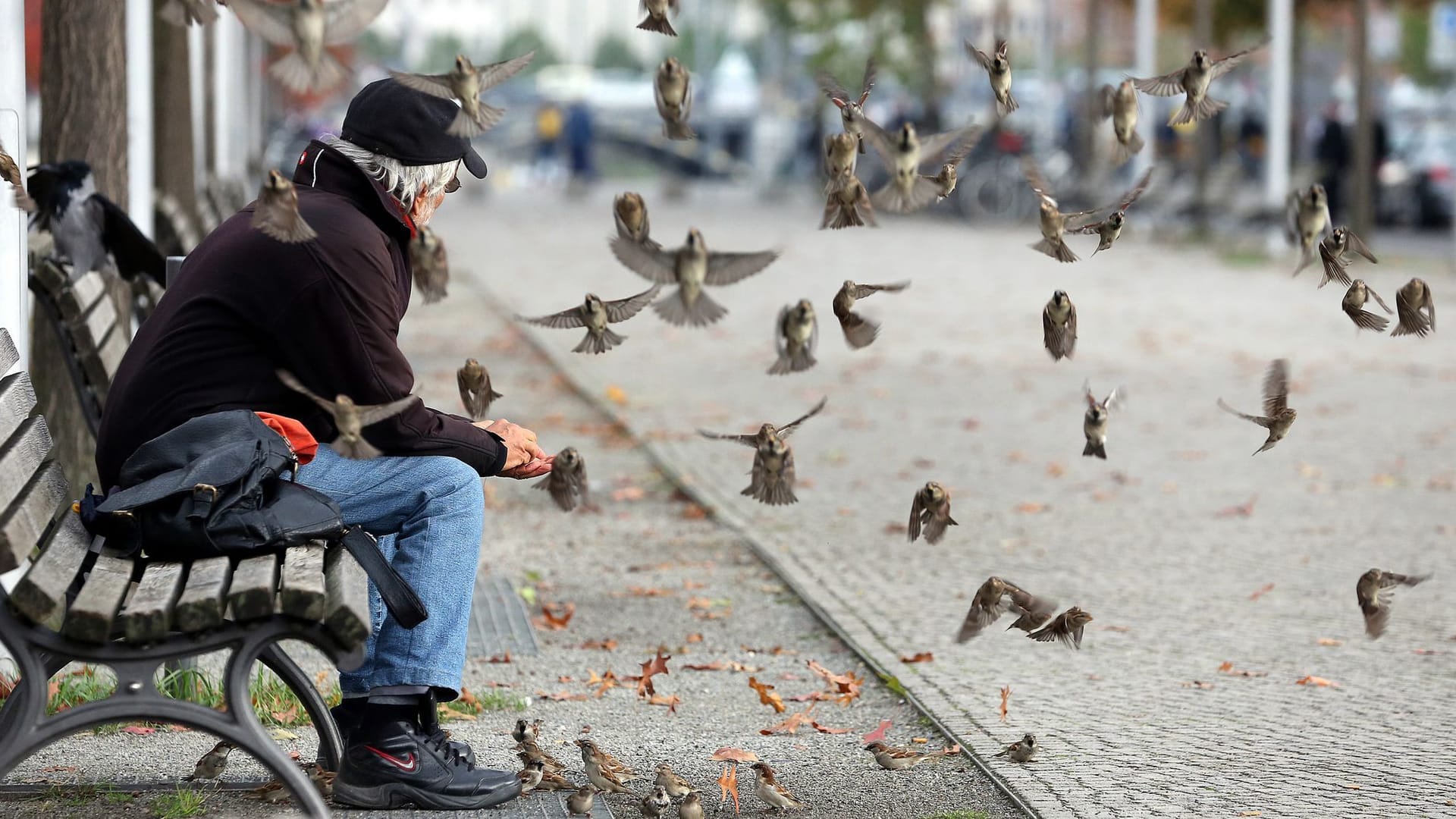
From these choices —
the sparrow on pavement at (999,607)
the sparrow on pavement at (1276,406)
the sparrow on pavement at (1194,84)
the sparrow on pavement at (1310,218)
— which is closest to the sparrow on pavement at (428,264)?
the sparrow on pavement at (999,607)

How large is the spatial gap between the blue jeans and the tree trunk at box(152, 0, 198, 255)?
6863mm

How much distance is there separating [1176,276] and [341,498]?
54.5ft

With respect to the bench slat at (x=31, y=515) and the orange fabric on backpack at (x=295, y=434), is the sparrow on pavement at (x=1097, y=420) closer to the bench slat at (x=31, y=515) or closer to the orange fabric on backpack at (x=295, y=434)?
the orange fabric on backpack at (x=295, y=434)

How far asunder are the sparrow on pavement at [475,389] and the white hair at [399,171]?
481mm

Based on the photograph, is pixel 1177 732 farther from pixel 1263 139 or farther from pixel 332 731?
pixel 1263 139

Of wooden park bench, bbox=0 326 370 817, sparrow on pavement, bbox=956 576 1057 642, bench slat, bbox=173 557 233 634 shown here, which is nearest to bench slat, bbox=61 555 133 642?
wooden park bench, bbox=0 326 370 817

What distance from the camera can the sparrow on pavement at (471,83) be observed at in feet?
12.6

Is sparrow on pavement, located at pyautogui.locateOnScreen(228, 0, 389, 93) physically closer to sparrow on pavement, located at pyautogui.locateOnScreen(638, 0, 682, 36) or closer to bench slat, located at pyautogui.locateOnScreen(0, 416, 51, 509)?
sparrow on pavement, located at pyautogui.locateOnScreen(638, 0, 682, 36)

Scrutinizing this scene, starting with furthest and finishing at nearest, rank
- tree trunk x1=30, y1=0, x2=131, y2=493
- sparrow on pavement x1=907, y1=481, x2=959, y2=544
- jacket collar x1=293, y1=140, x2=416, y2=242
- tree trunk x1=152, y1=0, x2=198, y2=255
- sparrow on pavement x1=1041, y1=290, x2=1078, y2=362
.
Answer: tree trunk x1=152, y1=0, x2=198, y2=255 < tree trunk x1=30, y1=0, x2=131, y2=493 < sparrow on pavement x1=907, y1=481, x2=959, y2=544 < sparrow on pavement x1=1041, y1=290, x2=1078, y2=362 < jacket collar x1=293, y1=140, x2=416, y2=242

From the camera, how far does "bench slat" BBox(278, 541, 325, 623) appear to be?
11.6ft

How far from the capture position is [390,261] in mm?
4051

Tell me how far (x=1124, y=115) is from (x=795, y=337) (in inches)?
41.2

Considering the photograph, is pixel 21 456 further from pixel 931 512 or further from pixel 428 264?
pixel 931 512

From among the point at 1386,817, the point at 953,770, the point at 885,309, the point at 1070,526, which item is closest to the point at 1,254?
the point at 953,770
